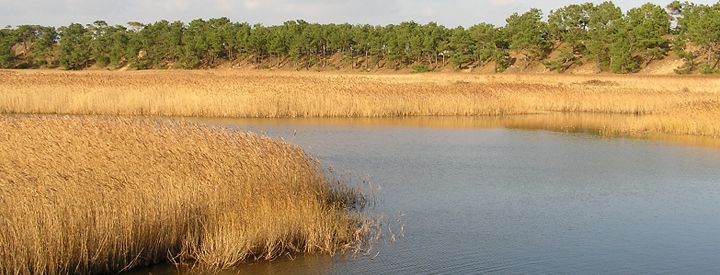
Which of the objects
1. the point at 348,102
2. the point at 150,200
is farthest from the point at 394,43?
the point at 150,200

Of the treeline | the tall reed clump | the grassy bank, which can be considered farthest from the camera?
the treeline

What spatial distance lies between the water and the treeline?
4396 cm

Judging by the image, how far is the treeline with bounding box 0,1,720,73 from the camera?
2357 inches

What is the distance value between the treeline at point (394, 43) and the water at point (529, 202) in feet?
144

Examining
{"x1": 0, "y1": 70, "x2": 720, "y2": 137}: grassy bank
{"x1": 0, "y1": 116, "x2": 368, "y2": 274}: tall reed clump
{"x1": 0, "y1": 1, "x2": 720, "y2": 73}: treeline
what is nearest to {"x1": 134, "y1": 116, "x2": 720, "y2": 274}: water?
{"x1": 0, "y1": 116, "x2": 368, "y2": 274}: tall reed clump

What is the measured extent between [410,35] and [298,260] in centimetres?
6270

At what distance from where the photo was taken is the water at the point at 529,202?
25.9 feet

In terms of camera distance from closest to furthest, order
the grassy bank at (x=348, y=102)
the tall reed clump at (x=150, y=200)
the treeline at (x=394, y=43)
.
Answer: the tall reed clump at (x=150, y=200) → the grassy bank at (x=348, y=102) → the treeline at (x=394, y=43)

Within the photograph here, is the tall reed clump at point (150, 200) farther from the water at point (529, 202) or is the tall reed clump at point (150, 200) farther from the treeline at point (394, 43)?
the treeline at point (394, 43)

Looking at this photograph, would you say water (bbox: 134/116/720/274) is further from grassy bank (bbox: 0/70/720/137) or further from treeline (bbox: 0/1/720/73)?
treeline (bbox: 0/1/720/73)

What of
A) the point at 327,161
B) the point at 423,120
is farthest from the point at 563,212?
the point at 423,120

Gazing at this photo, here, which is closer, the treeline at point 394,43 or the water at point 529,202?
the water at point 529,202

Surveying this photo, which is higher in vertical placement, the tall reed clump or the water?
the tall reed clump

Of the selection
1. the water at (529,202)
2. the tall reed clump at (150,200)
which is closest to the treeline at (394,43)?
the water at (529,202)
